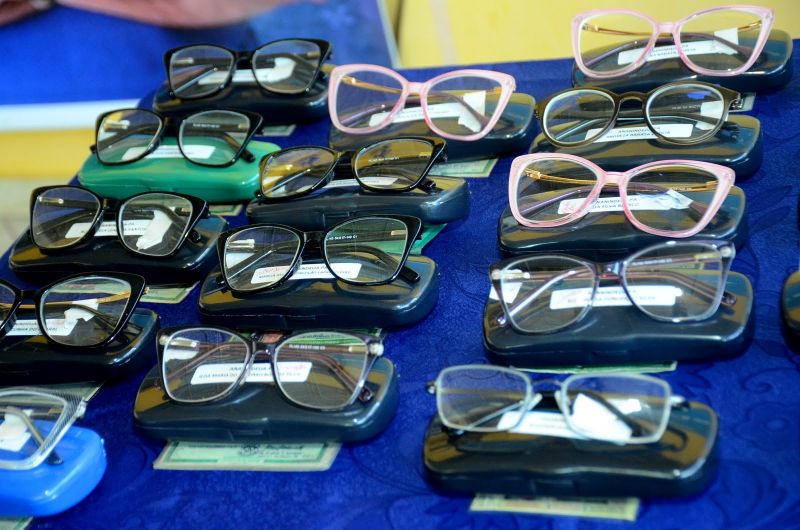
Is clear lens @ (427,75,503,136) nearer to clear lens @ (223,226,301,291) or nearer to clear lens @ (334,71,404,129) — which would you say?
clear lens @ (334,71,404,129)

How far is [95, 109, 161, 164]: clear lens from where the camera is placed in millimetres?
1232

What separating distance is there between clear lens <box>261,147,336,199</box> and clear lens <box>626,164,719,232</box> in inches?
13.0

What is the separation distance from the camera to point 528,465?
2.36 ft

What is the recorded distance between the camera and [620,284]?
84 cm

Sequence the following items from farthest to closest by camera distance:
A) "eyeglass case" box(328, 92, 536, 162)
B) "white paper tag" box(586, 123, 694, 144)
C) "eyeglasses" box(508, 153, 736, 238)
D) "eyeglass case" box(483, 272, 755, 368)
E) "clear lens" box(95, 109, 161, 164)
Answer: "clear lens" box(95, 109, 161, 164) → "eyeglass case" box(328, 92, 536, 162) → "white paper tag" box(586, 123, 694, 144) → "eyeglasses" box(508, 153, 736, 238) → "eyeglass case" box(483, 272, 755, 368)

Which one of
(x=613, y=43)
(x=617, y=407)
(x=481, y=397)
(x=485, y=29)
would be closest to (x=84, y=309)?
(x=481, y=397)

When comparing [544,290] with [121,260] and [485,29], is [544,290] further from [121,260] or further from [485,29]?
[485,29]

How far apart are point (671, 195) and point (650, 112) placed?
5.5 inches

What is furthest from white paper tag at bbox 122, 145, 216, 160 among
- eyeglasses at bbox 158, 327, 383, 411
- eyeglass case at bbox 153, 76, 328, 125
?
eyeglasses at bbox 158, 327, 383, 411

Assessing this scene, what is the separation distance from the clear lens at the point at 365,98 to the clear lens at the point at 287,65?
0.22ft

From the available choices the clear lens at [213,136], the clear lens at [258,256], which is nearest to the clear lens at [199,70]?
the clear lens at [213,136]

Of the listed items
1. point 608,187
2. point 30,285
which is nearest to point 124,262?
point 30,285

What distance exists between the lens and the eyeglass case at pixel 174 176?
1158 millimetres

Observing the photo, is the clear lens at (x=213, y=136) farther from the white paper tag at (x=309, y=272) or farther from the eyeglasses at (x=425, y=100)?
the white paper tag at (x=309, y=272)
